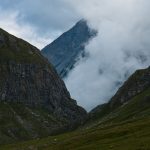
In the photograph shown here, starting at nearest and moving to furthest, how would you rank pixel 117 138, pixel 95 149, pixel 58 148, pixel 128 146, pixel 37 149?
pixel 128 146, pixel 95 149, pixel 117 138, pixel 58 148, pixel 37 149

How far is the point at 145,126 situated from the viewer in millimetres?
110938

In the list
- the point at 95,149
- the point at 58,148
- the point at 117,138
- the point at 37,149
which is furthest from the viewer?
the point at 37,149

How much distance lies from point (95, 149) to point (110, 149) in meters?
6.04

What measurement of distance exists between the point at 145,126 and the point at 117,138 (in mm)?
12987

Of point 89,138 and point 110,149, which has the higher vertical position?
point 89,138

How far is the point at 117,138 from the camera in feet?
330

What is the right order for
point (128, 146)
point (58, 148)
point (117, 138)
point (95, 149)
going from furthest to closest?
point (58, 148) < point (117, 138) < point (95, 149) < point (128, 146)

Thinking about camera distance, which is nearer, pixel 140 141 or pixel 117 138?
pixel 140 141

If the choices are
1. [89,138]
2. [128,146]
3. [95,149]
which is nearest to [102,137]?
[89,138]

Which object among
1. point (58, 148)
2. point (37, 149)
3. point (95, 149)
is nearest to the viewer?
point (95, 149)

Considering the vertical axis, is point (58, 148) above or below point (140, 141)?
above

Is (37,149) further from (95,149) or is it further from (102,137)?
(95,149)

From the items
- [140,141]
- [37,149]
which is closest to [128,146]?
[140,141]

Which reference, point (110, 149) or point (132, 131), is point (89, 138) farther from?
point (110, 149)
